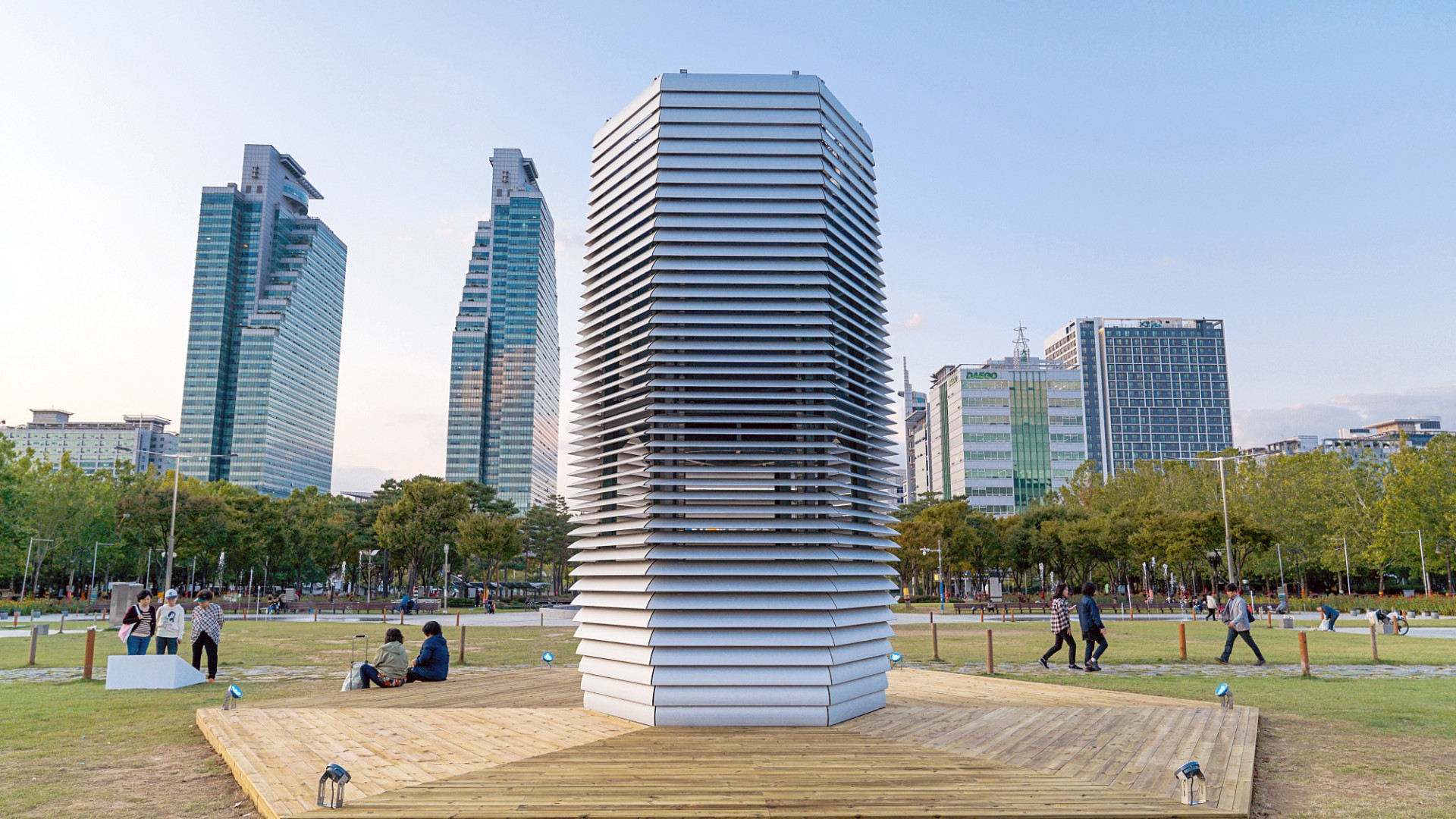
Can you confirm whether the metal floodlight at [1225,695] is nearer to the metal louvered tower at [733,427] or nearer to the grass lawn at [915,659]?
the grass lawn at [915,659]

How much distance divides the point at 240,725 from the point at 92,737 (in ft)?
6.92

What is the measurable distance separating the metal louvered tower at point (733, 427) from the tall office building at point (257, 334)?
175878mm

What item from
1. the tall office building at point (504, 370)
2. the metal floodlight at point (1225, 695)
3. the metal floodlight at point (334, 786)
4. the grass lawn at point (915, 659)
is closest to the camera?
the metal floodlight at point (334, 786)

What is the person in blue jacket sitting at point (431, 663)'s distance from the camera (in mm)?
11203

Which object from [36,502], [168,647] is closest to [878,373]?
[168,647]

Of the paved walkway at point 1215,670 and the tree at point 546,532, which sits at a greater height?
the tree at point 546,532

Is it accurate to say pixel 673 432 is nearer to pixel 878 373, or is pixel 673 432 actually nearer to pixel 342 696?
pixel 878 373

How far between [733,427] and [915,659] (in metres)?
11.7

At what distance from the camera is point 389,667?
428 inches

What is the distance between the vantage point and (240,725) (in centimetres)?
788

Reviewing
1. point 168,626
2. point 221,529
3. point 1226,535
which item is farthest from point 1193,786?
point 221,529

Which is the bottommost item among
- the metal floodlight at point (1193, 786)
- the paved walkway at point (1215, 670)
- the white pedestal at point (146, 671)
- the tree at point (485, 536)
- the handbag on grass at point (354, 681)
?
the paved walkway at point (1215, 670)

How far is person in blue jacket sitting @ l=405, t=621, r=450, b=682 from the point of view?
11203 millimetres

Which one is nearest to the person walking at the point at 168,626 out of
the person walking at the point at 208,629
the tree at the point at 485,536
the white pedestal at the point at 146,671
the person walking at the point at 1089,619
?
the person walking at the point at 208,629
